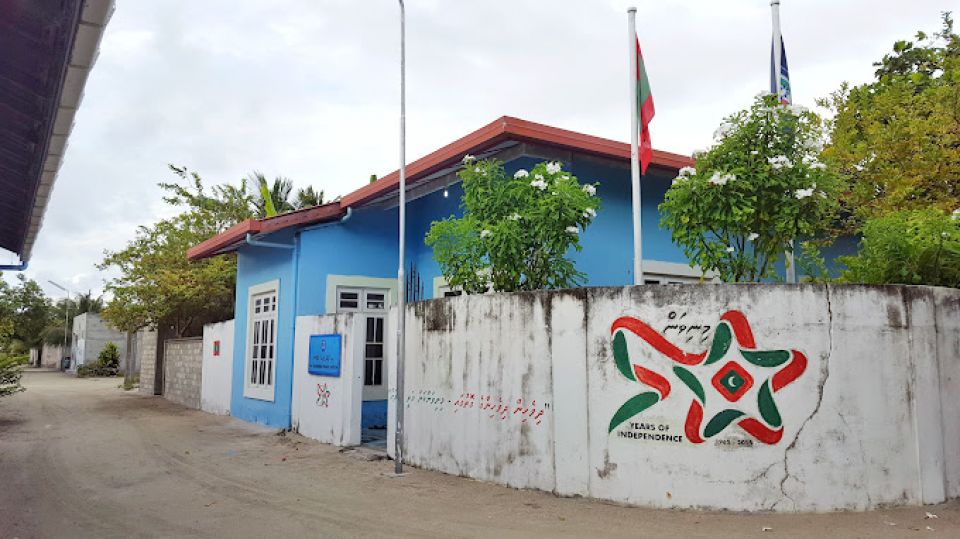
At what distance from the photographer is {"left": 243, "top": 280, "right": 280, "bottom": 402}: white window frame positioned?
11.9m

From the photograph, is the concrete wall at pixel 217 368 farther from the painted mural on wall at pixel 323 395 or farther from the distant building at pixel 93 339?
the distant building at pixel 93 339

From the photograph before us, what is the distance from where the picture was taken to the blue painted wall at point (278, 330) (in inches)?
453

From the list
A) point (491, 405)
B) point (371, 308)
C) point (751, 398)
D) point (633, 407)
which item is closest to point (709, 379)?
point (751, 398)

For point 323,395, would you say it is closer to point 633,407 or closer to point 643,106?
point 633,407

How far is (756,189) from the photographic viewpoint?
673 cm

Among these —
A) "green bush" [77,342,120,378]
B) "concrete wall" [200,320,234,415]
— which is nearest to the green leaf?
"concrete wall" [200,320,234,415]

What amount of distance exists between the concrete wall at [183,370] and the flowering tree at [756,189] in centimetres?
1289

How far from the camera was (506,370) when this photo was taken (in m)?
7.05

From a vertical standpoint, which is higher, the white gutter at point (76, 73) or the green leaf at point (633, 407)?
the white gutter at point (76, 73)

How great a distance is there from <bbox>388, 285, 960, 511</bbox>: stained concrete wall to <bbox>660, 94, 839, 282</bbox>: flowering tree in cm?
112

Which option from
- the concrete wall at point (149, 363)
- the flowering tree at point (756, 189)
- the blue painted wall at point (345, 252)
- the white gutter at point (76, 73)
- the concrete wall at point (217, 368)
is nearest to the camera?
the white gutter at point (76, 73)

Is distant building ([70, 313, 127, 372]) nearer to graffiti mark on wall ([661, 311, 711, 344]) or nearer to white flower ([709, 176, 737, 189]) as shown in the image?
graffiti mark on wall ([661, 311, 711, 344])

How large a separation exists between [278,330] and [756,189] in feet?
27.8

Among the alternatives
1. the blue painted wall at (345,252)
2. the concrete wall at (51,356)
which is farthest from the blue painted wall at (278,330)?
the concrete wall at (51,356)
